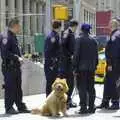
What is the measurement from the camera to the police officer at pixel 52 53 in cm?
1297

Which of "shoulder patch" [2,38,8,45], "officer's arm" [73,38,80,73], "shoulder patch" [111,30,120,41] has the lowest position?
"officer's arm" [73,38,80,73]

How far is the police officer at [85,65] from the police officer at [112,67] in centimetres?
58

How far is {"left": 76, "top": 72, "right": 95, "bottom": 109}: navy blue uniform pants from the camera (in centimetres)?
1277

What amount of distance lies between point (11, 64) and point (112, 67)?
2.30 meters

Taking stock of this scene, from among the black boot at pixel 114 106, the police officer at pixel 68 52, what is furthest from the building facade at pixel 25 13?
the police officer at pixel 68 52

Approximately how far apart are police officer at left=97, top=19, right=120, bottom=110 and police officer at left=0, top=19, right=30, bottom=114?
2.07 m

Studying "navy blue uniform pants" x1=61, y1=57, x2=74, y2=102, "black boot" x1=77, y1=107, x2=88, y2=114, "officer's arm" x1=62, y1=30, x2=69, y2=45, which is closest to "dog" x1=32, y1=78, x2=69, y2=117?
"black boot" x1=77, y1=107, x2=88, y2=114

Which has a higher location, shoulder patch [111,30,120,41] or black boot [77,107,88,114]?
shoulder patch [111,30,120,41]

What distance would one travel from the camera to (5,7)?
58969 mm

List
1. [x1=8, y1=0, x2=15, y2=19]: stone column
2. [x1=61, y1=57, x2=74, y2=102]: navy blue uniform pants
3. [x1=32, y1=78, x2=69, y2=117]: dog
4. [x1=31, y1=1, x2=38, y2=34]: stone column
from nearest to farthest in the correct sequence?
[x1=32, y1=78, x2=69, y2=117]: dog, [x1=61, y1=57, x2=74, y2=102]: navy blue uniform pants, [x1=8, y1=0, x2=15, y2=19]: stone column, [x1=31, y1=1, x2=38, y2=34]: stone column

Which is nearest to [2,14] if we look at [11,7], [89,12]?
[11,7]

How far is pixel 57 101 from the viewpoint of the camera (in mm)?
12164

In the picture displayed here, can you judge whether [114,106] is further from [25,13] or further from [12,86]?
[25,13]

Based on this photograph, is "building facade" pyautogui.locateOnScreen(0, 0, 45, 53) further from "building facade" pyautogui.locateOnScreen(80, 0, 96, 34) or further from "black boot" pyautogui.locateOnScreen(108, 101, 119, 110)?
"black boot" pyautogui.locateOnScreen(108, 101, 119, 110)
